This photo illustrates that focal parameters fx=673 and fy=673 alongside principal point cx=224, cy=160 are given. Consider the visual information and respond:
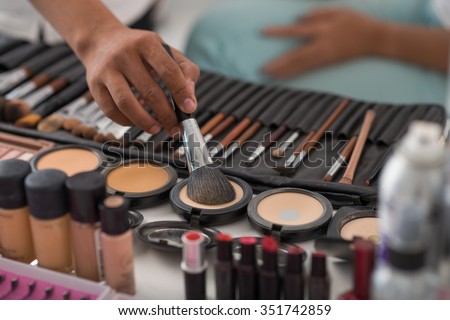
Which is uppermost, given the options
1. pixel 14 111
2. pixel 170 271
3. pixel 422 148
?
pixel 422 148

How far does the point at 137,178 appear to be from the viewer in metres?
0.89

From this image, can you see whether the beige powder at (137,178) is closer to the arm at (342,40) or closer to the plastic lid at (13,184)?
the plastic lid at (13,184)

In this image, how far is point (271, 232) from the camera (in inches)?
30.4

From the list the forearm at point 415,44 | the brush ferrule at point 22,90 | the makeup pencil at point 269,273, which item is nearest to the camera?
the makeup pencil at point 269,273

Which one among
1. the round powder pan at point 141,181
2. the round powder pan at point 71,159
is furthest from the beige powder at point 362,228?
the round powder pan at point 71,159

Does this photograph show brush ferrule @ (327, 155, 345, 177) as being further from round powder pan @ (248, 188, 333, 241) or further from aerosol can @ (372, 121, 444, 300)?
aerosol can @ (372, 121, 444, 300)

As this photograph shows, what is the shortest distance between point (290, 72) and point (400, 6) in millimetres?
339

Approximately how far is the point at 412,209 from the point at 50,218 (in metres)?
0.37

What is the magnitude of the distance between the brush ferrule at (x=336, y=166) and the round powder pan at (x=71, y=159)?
31 centimetres

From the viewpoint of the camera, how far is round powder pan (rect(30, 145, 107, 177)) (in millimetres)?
902

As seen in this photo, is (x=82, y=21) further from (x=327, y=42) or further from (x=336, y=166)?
(x=327, y=42)

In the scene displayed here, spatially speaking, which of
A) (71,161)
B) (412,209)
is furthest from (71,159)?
(412,209)

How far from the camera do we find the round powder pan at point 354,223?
77cm

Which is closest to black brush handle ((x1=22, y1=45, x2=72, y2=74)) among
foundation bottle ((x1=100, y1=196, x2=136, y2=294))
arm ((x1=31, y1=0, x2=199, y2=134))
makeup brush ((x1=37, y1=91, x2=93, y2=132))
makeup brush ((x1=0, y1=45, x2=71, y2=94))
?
makeup brush ((x1=0, y1=45, x2=71, y2=94))
